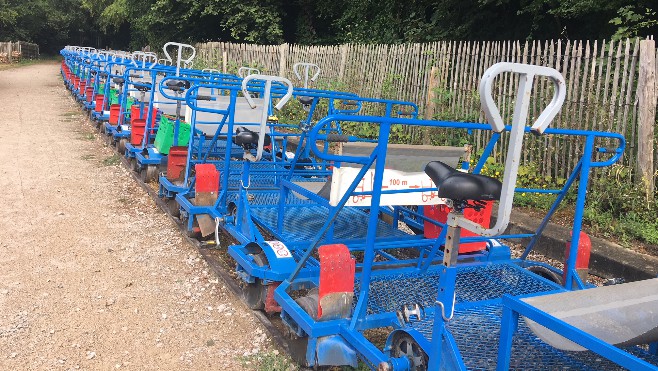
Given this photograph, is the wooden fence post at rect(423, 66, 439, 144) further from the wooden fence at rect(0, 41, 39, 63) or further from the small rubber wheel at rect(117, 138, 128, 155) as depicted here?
the wooden fence at rect(0, 41, 39, 63)

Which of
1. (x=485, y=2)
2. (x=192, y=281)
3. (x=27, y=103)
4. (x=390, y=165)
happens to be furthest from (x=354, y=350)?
(x=27, y=103)

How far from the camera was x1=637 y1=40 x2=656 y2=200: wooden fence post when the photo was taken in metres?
6.09

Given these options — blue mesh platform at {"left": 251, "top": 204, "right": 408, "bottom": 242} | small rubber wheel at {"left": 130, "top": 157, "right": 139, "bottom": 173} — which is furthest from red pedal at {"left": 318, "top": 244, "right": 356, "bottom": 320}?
small rubber wheel at {"left": 130, "top": 157, "right": 139, "bottom": 173}

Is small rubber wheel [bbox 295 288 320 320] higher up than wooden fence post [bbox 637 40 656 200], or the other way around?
wooden fence post [bbox 637 40 656 200]

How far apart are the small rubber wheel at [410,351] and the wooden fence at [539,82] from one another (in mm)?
4440

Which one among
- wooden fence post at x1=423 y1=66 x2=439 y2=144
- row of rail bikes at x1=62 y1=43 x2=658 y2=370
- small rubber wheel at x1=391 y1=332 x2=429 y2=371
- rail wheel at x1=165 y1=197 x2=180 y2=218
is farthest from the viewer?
wooden fence post at x1=423 y1=66 x2=439 y2=144

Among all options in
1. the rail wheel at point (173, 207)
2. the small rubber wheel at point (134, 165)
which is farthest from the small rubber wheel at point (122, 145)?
the rail wheel at point (173, 207)

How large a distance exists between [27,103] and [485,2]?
12805 millimetres

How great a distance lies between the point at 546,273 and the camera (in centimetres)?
412

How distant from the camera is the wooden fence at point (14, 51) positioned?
36.0 metres

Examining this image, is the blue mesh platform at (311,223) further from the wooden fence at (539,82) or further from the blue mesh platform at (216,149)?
the wooden fence at (539,82)

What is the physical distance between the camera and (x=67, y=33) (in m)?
51.7

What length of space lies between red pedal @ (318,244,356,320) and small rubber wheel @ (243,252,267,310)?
0.90 m

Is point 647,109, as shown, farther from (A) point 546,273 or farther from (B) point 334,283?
(B) point 334,283
